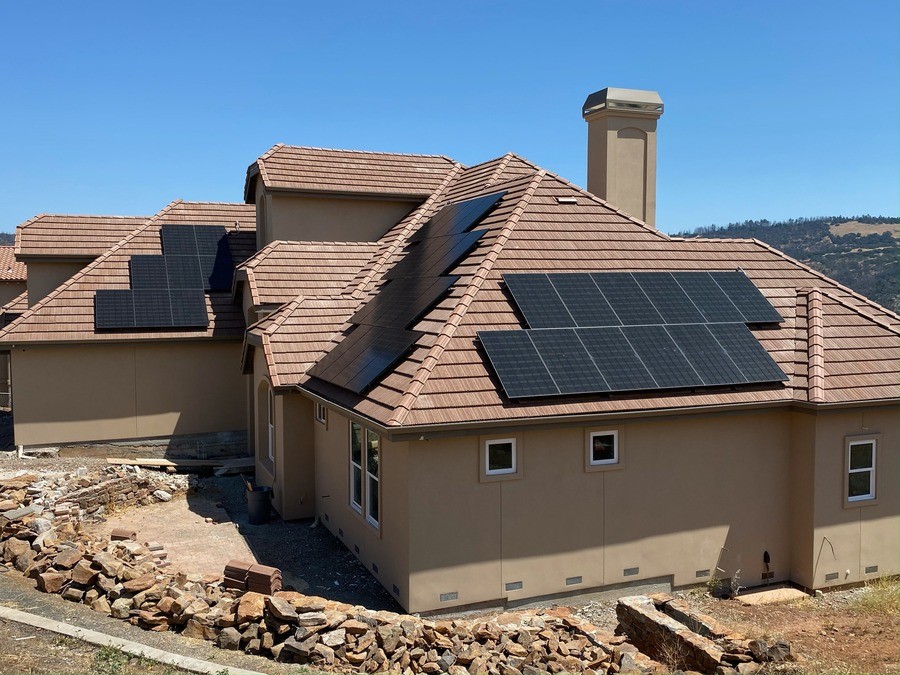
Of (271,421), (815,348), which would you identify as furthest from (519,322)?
(271,421)

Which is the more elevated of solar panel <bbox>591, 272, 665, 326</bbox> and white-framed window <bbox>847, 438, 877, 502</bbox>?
solar panel <bbox>591, 272, 665, 326</bbox>

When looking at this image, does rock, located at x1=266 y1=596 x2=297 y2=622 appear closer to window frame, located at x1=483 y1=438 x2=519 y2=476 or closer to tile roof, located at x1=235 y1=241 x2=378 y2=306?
window frame, located at x1=483 y1=438 x2=519 y2=476

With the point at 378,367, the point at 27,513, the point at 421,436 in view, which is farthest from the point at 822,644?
the point at 27,513

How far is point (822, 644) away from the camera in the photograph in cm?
1003

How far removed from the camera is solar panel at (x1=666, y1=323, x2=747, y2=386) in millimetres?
12164

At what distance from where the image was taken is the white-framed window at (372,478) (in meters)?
12.0

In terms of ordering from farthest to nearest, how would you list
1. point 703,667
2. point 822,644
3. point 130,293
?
point 130,293 < point 822,644 < point 703,667

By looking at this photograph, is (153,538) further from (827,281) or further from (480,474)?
(827,281)

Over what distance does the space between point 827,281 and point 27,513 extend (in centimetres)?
1558

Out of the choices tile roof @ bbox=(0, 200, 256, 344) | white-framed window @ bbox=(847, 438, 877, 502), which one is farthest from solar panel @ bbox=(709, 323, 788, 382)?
tile roof @ bbox=(0, 200, 256, 344)

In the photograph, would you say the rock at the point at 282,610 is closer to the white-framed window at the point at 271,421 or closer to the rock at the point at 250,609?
the rock at the point at 250,609

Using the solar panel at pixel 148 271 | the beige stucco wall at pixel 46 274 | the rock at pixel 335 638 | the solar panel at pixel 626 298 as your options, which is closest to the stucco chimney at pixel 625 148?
the solar panel at pixel 626 298

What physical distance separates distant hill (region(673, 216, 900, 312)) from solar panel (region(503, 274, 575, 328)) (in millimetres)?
31114

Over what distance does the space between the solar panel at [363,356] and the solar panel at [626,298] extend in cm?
350
